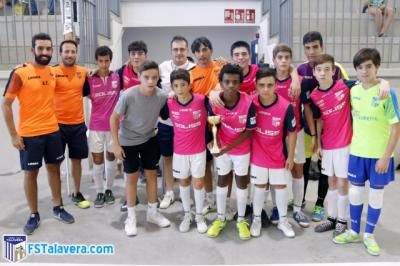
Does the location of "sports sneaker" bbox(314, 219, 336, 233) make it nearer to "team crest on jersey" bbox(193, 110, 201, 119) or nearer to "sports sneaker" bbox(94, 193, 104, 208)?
"team crest on jersey" bbox(193, 110, 201, 119)

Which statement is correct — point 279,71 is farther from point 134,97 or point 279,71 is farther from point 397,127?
point 134,97

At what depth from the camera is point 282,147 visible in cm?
293

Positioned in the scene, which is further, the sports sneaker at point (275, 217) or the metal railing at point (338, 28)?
the metal railing at point (338, 28)

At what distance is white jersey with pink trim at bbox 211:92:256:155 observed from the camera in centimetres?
284

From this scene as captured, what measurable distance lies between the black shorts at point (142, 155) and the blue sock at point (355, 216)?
1.55 metres

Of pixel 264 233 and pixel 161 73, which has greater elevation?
pixel 161 73

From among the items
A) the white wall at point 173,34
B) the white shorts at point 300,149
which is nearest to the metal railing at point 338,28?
the white wall at point 173,34

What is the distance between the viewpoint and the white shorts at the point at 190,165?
3.05 meters

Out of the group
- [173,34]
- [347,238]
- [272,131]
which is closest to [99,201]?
[272,131]

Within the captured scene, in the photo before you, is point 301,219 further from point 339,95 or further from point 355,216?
point 339,95

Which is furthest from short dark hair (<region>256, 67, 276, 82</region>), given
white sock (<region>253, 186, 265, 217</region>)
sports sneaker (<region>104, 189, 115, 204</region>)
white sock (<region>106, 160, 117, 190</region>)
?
sports sneaker (<region>104, 189, 115, 204</region>)

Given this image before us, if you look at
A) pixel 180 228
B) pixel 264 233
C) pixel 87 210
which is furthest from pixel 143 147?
pixel 264 233

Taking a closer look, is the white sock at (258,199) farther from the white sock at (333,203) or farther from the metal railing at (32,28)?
the metal railing at (32,28)

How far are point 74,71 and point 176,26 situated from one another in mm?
4666
